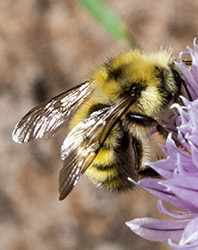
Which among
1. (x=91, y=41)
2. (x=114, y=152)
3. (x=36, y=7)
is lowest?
(x=114, y=152)

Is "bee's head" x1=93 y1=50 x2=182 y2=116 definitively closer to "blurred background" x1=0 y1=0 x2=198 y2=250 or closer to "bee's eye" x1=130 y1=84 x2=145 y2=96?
"bee's eye" x1=130 y1=84 x2=145 y2=96

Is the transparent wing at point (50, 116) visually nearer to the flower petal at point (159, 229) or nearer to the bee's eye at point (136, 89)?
the bee's eye at point (136, 89)

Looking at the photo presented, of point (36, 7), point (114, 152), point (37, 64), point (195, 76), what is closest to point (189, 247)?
point (114, 152)

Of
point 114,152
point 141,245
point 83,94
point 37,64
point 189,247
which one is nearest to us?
point 189,247

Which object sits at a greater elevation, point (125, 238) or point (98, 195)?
point (98, 195)

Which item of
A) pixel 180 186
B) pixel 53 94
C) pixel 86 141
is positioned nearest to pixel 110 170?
pixel 86 141

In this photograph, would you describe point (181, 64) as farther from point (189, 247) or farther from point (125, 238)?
point (125, 238)

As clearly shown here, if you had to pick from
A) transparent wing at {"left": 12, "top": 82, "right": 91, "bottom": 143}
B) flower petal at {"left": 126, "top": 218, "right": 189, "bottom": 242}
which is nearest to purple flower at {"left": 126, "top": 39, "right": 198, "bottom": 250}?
flower petal at {"left": 126, "top": 218, "right": 189, "bottom": 242}
